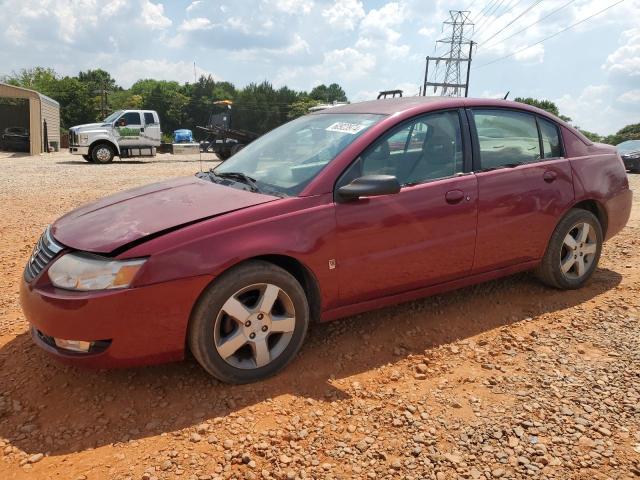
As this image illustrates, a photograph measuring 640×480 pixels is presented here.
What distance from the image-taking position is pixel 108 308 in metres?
2.57

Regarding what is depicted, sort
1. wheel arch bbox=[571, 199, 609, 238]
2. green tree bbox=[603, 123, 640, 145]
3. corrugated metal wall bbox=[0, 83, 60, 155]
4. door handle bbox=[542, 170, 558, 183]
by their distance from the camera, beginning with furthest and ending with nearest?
green tree bbox=[603, 123, 640, 145]
corrugated metal wall bbox=[0, 83, 60, 155]
wheel arch bbox=[571, 199, 609, 238]
door handle bbox=[542, 170, 558, 183]

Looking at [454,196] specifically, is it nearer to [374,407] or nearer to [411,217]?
[411,217]

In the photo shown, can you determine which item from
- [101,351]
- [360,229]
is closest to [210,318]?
[101,351]

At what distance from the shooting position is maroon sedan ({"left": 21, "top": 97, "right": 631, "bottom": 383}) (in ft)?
8.72

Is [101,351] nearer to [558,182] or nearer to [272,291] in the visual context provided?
[272,291]

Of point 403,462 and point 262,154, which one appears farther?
point 262,154

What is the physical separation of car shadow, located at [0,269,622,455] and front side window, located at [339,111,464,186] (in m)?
1.05

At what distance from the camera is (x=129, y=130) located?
21016mm

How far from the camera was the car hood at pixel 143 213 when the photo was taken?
276 cm

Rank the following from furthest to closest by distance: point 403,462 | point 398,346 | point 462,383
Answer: point 398,346, point 462,383, point 403,462

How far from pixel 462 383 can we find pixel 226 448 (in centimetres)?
138

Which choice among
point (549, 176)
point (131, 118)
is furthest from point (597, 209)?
point (131, 118)

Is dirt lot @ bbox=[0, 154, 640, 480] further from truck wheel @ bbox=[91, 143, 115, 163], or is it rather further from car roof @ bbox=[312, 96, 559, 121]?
truck wheel @ bbox=[91, 143, 115, 163]

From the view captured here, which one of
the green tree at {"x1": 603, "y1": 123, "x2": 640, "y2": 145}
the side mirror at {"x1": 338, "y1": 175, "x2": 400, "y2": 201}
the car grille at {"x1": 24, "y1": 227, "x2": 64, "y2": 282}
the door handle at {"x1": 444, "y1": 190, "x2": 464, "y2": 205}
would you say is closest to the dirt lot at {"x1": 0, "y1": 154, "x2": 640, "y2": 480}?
the car grille at {"x1": 24, "y1": 227, "x2": 64, "y2": 282}
